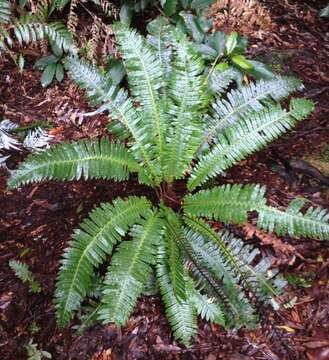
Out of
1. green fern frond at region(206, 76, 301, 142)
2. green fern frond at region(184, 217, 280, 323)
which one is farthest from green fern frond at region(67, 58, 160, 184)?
green fern frond at region(184, 217, 280, 323)

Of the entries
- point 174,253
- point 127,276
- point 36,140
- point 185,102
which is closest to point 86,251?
point 127,276

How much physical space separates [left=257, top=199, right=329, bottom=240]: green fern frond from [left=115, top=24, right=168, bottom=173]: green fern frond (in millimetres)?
864

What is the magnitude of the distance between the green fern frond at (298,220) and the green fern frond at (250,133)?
1.47ft

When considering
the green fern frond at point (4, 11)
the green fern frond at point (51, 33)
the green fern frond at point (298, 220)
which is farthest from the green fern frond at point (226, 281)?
the green fern frond at point (4, 11)

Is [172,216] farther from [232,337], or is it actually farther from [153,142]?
[232,337]

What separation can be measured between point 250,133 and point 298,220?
0.61m

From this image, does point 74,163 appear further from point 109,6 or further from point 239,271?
point 109,6

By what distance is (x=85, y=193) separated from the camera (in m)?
2.84

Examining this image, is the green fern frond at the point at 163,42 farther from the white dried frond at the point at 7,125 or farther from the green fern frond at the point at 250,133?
the white dried frond at the point at 7,125

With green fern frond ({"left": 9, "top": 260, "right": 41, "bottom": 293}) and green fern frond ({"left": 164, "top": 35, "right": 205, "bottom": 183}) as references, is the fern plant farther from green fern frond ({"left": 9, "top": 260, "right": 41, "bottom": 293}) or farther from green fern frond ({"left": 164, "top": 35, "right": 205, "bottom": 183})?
green fern frond ({"left": 9, "top": 260, "right": 41, "bottom": 293})

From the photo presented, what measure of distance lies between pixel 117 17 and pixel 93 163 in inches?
76.7

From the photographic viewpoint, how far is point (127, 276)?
6.44 ft

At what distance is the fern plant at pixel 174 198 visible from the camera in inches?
79.2

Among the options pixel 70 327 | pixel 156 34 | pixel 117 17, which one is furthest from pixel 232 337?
pixel 117 17
